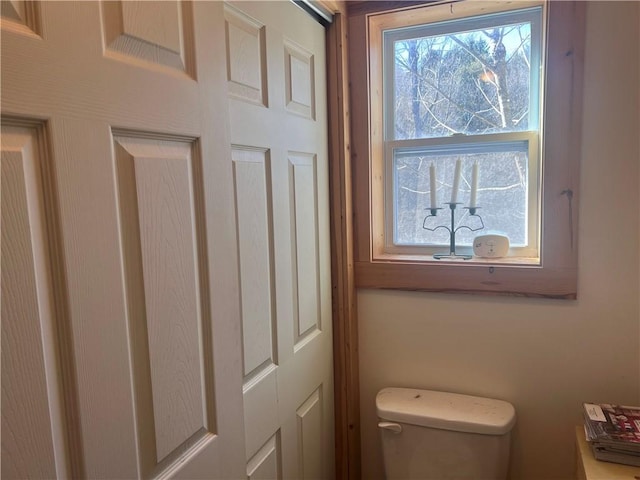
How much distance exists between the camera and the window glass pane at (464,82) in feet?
5.02

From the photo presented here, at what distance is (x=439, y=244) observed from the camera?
170 cm

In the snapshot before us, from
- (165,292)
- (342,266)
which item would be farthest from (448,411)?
(165,292)

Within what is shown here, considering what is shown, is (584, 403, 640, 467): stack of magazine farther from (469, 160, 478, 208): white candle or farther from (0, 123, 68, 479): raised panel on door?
(0, 123, 68, 479): raised panel on door

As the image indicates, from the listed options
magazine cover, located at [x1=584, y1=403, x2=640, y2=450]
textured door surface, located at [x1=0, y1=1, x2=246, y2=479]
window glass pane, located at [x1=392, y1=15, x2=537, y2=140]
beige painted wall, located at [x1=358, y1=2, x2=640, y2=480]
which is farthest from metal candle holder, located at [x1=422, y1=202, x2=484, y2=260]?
textured door surface, located at [x1=0, y1=1, x2=246, y2=479]

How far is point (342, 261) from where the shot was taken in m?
1.61

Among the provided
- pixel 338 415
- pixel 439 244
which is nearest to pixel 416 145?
pixel 439 244

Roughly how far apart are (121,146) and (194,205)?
0.17m

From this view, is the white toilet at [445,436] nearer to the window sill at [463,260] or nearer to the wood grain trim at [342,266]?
the wood grain trim at [342,266]

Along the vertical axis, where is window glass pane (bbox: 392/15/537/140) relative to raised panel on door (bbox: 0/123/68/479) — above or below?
above

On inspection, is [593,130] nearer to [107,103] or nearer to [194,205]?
[194,205]

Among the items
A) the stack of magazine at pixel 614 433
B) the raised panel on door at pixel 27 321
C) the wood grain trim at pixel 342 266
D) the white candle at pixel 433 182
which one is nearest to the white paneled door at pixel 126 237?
the raised panel on door at pixel 27 321

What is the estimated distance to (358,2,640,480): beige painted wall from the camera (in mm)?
1323

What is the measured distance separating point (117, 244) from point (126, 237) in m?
0.02

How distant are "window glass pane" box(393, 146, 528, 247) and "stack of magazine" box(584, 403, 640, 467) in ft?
1.90
